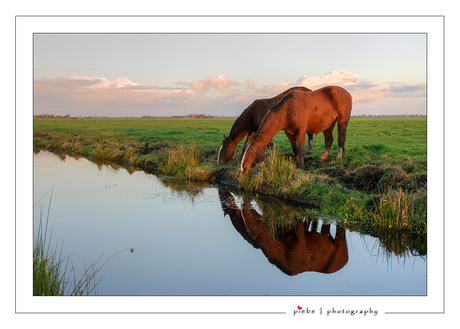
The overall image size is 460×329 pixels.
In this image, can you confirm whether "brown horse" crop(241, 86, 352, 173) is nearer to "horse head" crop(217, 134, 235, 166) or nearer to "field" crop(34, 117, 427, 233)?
"field" crop(34, 117, 427, 233)

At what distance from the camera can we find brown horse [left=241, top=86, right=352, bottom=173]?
369 inches

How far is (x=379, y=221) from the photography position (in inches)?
263

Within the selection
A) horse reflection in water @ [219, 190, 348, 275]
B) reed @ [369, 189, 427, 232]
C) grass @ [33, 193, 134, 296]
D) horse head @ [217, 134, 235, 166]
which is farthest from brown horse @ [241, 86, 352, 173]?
grass @ [33, 193, 134, 296]

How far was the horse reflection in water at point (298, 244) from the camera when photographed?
17.4ft

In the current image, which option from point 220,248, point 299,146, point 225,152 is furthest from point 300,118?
point 220,248

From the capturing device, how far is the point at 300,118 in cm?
989

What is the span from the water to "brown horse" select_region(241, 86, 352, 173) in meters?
1.52

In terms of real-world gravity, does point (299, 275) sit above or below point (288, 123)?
below

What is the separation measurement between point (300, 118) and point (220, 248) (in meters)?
5.24

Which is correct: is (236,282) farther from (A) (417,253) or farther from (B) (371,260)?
(A) (417,253)

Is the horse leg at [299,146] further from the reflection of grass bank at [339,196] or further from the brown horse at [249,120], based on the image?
the brown horse at [249,120]

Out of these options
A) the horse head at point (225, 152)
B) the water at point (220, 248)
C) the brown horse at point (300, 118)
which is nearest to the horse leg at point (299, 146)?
the brown horse at point (300, 118)
